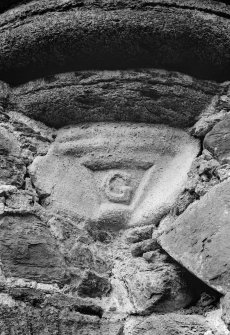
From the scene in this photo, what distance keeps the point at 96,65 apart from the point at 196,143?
11.2 inches

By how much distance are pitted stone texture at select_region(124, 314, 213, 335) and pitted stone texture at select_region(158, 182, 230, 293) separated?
0.24ft

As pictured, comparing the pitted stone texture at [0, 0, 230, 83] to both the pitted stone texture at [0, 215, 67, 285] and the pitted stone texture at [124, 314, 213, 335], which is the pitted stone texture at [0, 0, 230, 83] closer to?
the pitted stone texture at [0, 215, 67, 285]

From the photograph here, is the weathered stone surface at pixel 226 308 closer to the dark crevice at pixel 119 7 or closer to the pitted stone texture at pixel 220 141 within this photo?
the pitted stone texture at pixel 220 141

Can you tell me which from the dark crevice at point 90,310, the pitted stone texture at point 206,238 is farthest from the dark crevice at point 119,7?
the dark crevice at point 90,310

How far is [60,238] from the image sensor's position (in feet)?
5.02

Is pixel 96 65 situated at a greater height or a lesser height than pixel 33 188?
greater

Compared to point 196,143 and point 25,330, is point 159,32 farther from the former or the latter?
point 25,330

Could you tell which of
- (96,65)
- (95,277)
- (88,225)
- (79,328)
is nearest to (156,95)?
(96,65)

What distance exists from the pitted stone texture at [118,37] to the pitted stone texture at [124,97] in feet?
0.10

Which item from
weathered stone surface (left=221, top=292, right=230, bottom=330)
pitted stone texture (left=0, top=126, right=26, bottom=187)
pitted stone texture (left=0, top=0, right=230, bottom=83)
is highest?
pitted stone texture (left=0, top=0, right=230, bottom=83)

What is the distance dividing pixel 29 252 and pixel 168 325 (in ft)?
1.01

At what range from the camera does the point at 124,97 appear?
5.41 feet

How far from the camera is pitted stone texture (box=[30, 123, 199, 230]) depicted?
1588mm

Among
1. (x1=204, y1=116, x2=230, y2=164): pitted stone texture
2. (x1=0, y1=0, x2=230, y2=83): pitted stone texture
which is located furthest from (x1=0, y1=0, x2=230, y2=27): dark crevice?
(x1=204, y1=116, x2=230, y2=164): pitted stone texture
